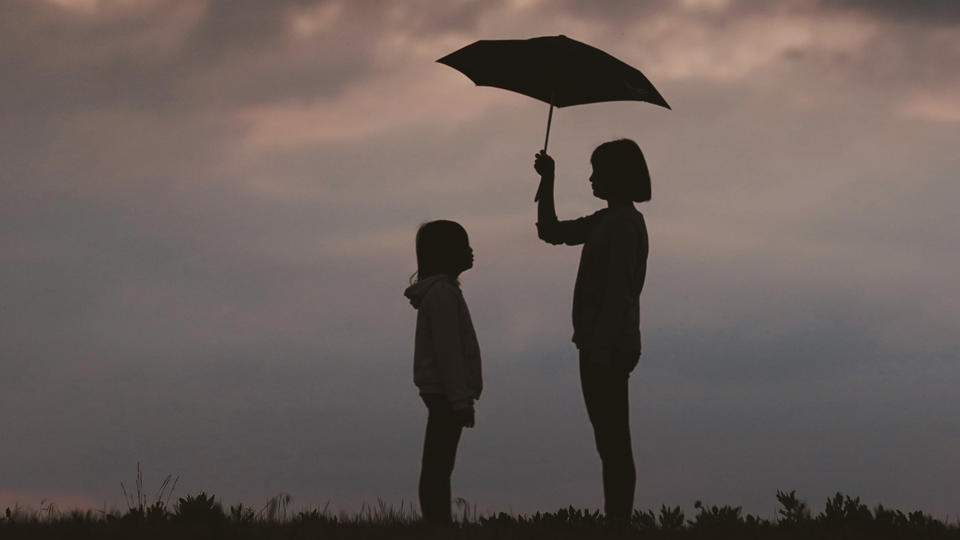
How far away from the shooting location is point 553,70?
1055 cm

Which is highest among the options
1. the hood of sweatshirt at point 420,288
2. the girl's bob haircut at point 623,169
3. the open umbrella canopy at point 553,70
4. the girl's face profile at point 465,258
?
the open umbrella canopy at point 553,70

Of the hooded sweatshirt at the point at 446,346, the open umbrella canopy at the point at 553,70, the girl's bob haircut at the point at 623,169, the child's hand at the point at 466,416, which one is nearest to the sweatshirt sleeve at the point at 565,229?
the girl's bob haircut at the point at 623,169

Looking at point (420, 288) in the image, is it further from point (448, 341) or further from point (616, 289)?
point (616, 289)

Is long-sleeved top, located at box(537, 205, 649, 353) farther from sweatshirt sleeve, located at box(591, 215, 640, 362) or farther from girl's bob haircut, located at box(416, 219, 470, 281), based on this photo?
girl's bob haircut, located at box(416, 219, 470, 281)

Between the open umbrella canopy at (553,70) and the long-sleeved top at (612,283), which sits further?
the open umbrella canopy at (553,70)

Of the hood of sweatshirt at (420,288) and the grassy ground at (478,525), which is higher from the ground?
the hood of sweatshirt at (420,288)

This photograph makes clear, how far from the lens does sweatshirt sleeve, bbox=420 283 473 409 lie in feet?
30.9

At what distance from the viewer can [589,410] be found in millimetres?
9555

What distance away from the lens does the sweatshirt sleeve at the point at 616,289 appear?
9.34m

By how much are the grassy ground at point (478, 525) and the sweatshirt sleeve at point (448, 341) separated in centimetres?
98

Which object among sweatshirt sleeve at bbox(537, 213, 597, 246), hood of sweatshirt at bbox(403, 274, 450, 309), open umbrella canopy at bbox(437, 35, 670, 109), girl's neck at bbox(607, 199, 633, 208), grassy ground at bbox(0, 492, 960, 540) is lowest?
grassy ground at bbox(0, 492, 960, 540)

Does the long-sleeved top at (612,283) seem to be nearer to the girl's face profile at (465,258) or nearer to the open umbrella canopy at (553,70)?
the girl's face profile at (465,258)

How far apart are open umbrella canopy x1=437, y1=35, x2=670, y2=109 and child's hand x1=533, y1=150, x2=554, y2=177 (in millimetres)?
609

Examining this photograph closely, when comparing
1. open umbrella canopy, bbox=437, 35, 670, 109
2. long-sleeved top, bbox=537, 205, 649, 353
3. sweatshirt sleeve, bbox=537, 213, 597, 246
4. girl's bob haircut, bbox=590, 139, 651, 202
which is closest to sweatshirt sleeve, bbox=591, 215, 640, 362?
long-sleeved top, bbox=537, 205, 649, 353
